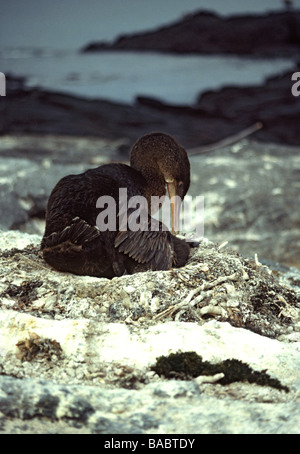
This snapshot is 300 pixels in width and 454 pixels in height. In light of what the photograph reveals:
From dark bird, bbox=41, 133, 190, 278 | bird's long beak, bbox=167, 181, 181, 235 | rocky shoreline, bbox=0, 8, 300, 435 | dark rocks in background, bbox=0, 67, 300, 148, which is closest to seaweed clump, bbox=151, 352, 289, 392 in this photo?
rocky shoreline, bbox=0, 8, 300, 435

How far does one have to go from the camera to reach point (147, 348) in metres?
3.54

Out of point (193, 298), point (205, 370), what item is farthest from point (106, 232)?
point (205, 370)

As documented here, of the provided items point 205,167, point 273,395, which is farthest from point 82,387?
point 205,167

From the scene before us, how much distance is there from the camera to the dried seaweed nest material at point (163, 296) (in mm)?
4035

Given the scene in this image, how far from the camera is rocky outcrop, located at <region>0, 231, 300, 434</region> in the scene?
301cm

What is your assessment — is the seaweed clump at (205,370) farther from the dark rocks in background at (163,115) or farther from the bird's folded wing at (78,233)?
the dark rocks in background at (163,115)

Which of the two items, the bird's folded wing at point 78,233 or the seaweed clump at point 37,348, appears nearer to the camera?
the seaweed clump at point 37,348

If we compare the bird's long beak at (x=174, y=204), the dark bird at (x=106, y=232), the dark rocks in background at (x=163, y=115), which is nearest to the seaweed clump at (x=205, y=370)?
the dark bird at (x=106, y=232)

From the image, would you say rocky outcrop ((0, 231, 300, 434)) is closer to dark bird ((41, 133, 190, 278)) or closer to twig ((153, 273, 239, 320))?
twig ((153, 273, 239, 320))

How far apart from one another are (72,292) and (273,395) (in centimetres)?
163

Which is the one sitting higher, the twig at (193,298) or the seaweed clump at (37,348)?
the twig at (193,298)

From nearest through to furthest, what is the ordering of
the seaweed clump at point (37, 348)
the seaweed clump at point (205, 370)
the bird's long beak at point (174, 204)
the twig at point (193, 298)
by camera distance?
1. the seaweed clump at point (205, 370)
2. the seaweed clump at point (37, 348)
3. the twig at point (193, 298)
4. the bird's long beak at point (174, 204)

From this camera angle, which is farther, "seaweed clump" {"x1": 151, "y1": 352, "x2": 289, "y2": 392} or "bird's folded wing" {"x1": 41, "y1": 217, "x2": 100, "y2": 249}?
"bird's folded wing" {"x1": 41, "y1": 217, "x2": 100, "y2": 249}

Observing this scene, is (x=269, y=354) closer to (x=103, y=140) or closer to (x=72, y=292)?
(x=72, y=292)
